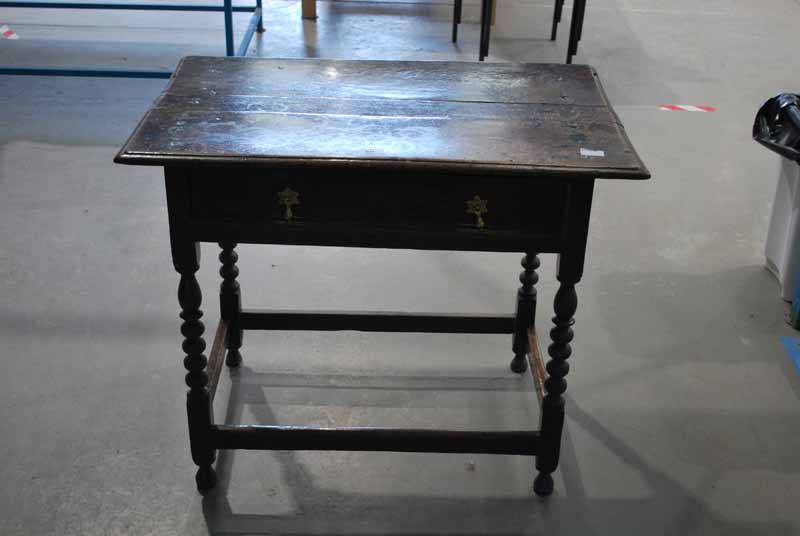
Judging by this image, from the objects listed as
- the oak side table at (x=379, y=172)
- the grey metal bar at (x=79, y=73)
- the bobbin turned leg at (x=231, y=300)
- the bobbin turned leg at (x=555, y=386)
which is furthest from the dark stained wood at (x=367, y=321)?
the grey metal bar at (x=79, y=73)

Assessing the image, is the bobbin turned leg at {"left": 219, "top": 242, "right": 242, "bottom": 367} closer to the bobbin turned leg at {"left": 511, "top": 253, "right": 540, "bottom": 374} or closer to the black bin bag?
the bobbin turned leg at {"left": 511, "top": 253, "right": 540, "bottom": 374}

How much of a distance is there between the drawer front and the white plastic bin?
1378 millimetres

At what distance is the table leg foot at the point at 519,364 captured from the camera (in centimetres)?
252

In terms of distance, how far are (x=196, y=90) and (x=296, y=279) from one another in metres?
1.05

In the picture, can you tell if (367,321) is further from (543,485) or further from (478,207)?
(478,207)

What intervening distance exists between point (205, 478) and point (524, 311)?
93 centimetres

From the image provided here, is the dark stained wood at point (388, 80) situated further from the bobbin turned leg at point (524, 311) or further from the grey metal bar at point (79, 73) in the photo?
the grey metal bar at point (79, 73)


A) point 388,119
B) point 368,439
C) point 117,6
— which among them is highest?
point 388,119

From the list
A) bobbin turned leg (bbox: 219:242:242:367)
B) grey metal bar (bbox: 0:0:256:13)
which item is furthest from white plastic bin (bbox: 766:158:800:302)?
grey metal bar (bbox: 0:0:256:13)

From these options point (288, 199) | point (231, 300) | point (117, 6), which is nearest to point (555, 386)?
point (288, 199)

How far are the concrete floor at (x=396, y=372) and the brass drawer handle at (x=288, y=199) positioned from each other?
2.38 ft

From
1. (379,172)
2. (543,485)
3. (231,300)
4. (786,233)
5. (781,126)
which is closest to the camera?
(379,172)

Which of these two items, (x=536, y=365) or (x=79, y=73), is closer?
(x=536, y=365)

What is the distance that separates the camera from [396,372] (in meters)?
2.52
